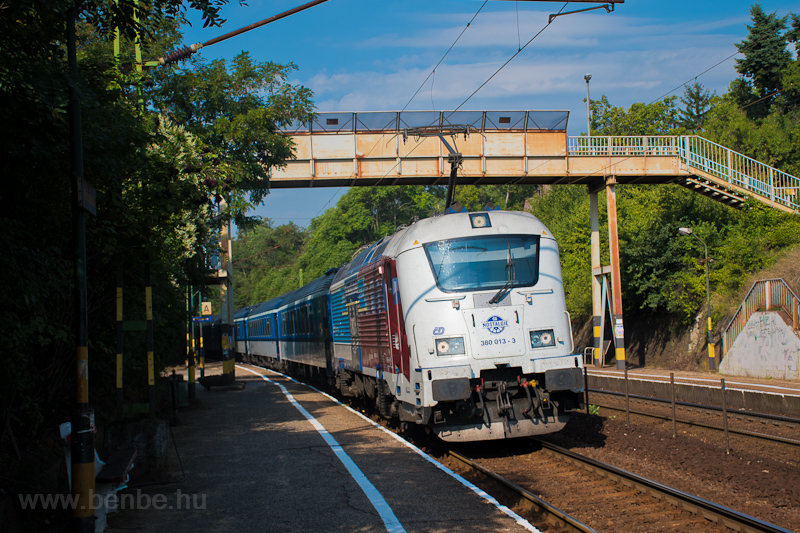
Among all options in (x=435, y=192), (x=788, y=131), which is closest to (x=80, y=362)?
(x=788, y=131)

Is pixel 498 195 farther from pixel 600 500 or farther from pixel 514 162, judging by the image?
pixel 600 500

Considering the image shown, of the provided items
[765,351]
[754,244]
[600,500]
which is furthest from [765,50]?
[600,500]

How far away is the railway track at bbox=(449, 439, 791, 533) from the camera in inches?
262

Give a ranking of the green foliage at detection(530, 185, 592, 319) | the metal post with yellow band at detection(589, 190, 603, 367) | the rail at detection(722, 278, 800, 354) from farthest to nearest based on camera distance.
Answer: the green foliage at detection(530, 185, 592, 319) < the metal post with yellow band at detection(589, 190, 603, 367) < the rail at detection(722, 278, 800, 354)

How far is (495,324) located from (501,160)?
66.9 ft

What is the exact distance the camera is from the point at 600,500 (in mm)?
7793

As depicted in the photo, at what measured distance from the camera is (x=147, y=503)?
26.6ft

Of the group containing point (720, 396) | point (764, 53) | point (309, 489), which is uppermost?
point (764, 53)

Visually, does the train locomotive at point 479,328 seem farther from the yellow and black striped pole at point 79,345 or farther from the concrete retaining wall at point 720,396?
the concrete retaining wall at point 720,396

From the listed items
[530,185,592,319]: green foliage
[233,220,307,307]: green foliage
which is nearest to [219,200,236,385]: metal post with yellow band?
[530,185,592,319]: green foliage

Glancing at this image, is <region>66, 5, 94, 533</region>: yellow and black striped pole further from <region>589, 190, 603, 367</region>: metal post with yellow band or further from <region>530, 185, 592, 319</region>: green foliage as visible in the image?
<region>530, 185, 592, 319</region>: green foliage

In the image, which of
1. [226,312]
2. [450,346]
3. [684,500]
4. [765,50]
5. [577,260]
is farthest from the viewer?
[765,50]

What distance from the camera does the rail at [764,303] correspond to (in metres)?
23.1

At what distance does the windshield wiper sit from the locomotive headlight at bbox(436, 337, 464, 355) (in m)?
0.73
